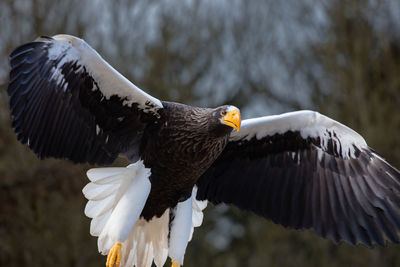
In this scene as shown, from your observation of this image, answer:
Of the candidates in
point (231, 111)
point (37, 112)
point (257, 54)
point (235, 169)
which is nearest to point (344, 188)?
point (235, 169)

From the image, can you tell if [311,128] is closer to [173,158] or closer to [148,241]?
[173,158]

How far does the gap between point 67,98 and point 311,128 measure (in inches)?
73.9

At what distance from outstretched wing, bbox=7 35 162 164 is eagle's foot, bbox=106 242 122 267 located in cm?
72

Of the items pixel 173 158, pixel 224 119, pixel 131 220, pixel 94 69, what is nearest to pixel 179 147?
pixel 173 158

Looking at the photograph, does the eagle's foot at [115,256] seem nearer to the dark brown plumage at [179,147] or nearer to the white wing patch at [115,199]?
the white wing patch at [115,199]

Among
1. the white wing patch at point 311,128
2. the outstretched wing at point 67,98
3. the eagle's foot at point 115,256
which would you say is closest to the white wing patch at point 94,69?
the outstretched wing at point 67,98

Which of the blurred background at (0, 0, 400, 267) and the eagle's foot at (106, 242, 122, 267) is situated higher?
the blurred background at (0, 0, 400, 267)

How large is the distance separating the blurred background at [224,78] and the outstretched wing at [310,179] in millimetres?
4300

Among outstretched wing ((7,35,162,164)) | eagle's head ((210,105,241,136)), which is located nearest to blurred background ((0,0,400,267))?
outstretched wing ((7,35,162,164))

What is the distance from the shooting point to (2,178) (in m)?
9.02

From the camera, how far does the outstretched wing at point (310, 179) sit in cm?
485

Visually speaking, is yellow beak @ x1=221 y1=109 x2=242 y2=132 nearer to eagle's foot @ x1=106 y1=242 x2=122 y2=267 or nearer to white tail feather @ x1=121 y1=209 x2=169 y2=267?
white tail feather @ x1=121 y1=209 x2=169 y2=267

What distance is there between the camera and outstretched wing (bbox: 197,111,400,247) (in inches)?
191

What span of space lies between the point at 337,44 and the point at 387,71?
2.93 feet
